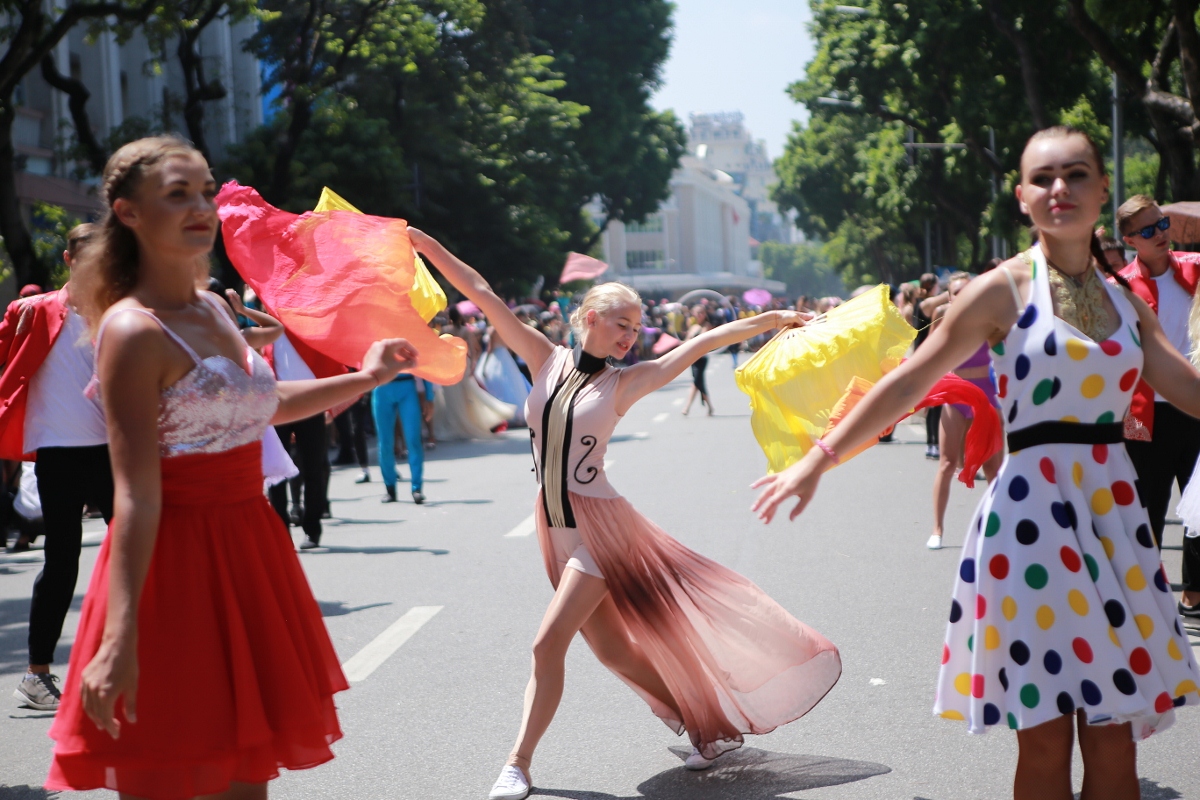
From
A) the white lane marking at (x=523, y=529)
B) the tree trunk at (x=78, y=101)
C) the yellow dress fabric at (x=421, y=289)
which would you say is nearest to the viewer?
the yellow dress fabric at (x=421, y=289)

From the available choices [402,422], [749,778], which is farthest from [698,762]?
[402,422]

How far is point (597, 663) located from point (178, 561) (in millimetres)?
3717

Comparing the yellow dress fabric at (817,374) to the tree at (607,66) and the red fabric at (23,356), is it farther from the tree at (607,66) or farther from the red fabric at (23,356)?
the tree at (607,66)

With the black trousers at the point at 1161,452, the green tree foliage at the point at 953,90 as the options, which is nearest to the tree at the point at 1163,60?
the green tree foliage at the point at 953,90

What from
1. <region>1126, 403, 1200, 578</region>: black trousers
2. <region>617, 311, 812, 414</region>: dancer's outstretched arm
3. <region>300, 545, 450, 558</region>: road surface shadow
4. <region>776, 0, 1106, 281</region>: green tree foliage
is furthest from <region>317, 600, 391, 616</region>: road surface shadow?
<region>776, 0, 1106, 281</region>: green tree foliage

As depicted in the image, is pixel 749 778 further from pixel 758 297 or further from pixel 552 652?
pixel 758 297

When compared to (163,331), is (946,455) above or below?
below

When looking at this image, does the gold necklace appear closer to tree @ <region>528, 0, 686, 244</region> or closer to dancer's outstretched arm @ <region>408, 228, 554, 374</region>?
dancer's outstretched arm @ <region>408, 228, 554, 374</region>

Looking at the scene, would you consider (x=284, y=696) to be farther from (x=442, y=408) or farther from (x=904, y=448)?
(x=442, y=408)

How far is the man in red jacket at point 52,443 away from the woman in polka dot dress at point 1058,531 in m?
3.75

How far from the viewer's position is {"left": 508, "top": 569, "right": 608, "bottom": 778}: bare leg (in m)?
4.43

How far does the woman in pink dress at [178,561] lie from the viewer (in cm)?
281

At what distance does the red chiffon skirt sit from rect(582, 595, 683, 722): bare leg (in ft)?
5.32

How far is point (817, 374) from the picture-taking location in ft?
13.6
